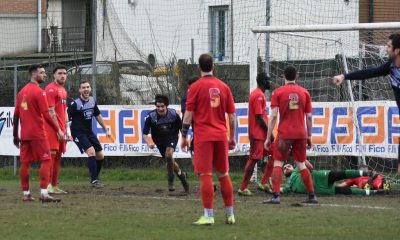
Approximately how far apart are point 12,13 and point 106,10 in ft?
53.1

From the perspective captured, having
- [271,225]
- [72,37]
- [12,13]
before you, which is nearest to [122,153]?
[271,225]

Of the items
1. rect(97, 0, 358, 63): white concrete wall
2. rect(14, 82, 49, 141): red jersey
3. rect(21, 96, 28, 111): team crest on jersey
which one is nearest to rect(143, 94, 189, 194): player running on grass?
rect(14, 82, 49, 141): red jersey

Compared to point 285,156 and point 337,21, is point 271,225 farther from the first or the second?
point 337,21

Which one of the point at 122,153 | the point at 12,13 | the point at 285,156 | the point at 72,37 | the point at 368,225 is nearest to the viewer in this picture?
the point at 368,225

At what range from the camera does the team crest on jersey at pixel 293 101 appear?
13875 mm

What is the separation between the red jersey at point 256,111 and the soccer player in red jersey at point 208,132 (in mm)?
4060

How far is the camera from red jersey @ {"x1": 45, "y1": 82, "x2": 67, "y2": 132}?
16.2 meters

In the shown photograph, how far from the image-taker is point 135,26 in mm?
23453

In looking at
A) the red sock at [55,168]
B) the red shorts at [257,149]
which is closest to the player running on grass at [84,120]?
the red sock at [55,168]

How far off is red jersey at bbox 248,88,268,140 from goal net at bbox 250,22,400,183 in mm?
2274

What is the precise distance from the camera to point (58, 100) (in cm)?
1641

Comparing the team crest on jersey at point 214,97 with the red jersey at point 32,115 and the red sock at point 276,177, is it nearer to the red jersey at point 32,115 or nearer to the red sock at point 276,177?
the red sock at point 276,177

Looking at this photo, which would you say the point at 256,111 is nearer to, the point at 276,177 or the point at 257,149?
the point at 257,149

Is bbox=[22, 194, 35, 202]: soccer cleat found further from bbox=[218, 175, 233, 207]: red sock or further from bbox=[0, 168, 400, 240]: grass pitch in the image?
bbox=[218, 175, 233, 207]: red sock
